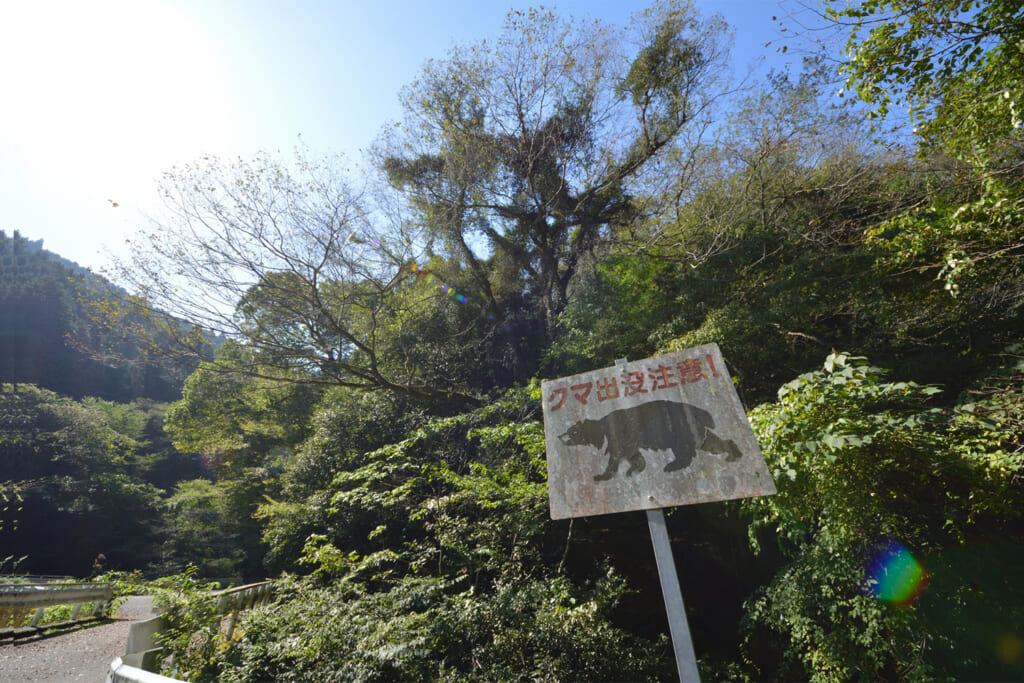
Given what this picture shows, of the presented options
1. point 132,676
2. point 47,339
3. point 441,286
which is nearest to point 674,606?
point 132,676

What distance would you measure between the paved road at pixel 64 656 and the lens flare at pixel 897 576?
8.31 metres

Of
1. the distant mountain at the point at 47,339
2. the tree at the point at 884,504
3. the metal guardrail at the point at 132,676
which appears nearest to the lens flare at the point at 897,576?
the tree at the point at 884,504

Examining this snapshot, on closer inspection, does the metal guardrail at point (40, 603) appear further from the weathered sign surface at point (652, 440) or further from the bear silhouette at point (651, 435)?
the bear silhouette at point (651, 435)

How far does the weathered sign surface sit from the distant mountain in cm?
3245

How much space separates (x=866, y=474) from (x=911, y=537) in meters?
0.88

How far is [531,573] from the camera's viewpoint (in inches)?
207

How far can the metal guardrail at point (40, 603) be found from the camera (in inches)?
265

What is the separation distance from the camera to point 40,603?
734 centimetres

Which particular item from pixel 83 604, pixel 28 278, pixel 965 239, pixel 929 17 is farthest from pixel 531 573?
pixel 28 278

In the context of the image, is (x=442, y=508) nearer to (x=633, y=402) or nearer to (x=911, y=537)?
(x=633, y=402)

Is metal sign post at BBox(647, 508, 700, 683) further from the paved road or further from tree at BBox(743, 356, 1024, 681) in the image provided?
the paved road

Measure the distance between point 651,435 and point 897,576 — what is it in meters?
3.83

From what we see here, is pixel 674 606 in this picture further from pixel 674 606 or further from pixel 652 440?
pixel 652 440

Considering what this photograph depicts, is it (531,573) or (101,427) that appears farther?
(101,427)
